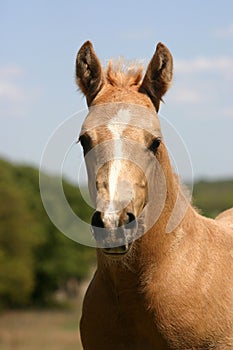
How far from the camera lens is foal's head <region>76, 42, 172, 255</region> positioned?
529 cm

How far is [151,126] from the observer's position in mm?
5945

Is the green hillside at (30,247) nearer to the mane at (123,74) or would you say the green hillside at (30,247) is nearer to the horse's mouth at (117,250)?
the mane at (123,74)

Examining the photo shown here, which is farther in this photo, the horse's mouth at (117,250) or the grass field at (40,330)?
the grass field at (40,330)

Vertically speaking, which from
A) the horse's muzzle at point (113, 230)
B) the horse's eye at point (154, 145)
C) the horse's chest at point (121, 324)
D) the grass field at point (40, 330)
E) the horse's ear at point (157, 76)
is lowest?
the grass field at point (40, 330)

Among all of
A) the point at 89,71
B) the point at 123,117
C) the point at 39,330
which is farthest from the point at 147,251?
the point at 39,330

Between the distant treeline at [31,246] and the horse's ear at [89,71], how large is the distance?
47.3 meters

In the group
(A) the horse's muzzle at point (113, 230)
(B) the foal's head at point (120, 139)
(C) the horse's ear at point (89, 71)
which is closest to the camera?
(A) the horse's muzzle at point (113, 230)

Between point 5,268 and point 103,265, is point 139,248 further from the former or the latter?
point 5,268

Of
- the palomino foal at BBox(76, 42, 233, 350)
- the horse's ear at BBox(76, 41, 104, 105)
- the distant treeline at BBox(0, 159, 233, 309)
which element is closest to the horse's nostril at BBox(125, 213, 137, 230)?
the palomino foal at BBox(76, 42, 233, 350)

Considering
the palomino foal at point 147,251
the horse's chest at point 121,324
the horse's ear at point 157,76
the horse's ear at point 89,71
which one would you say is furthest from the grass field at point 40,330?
the horse's ear at point 157,76

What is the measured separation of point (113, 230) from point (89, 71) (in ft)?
6.49

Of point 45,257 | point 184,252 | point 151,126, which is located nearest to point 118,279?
point 184,252

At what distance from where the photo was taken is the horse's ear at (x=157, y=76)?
21.0 feet

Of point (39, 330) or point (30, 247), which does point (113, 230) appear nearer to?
point (39, 330)
